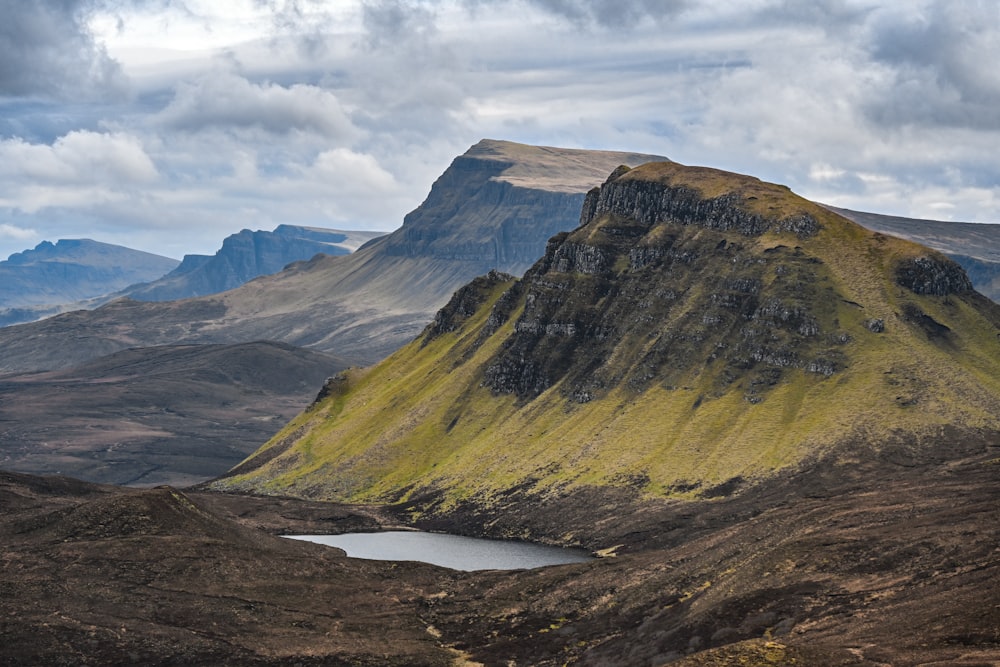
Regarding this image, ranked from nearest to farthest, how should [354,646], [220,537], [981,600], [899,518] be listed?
[981,600], [354,646], [899,518], [220,537]

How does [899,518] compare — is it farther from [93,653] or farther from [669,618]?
[93,653]

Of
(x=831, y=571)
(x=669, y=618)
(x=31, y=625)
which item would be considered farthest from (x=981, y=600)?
(x=31, y=625)

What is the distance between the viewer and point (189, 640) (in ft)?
445

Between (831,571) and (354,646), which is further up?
(831,571)

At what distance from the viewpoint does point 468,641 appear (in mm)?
144125

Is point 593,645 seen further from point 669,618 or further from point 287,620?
point 287,620

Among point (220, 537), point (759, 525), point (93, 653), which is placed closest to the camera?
point (93, 653)

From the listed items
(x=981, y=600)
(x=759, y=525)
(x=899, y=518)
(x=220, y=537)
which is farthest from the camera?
(x=220, y=537)

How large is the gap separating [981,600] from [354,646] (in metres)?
71.6

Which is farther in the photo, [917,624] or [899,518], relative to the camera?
[899,518]

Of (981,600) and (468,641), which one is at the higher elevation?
(981,600)

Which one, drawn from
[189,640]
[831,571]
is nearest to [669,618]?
[831,571]

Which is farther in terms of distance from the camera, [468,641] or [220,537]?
[220,537]

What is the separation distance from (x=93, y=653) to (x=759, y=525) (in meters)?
92.3
